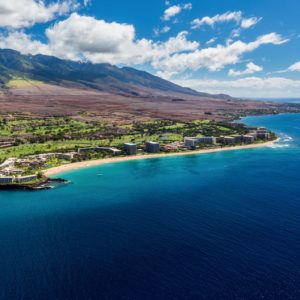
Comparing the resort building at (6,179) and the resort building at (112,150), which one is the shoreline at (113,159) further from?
the resort building at (6,179)

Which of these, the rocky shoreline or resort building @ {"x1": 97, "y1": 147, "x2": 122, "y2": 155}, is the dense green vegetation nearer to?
resort building @ {"x1": 97, "y1": 147, "x2": 122, "y2": 155}

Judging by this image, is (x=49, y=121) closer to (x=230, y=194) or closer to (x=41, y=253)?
(x=230, y=194)

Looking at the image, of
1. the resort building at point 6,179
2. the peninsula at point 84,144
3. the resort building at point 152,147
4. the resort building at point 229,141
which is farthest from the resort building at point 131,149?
the resort building at point 6,179

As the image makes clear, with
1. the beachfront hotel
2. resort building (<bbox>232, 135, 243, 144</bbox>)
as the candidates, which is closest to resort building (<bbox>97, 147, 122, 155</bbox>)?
the beachfront hotel

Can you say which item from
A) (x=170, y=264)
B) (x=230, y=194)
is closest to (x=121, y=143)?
(x=230, y=194)

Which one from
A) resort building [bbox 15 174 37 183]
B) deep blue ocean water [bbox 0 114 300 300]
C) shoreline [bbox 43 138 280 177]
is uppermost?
resort building [bbox 15 174 37 183]

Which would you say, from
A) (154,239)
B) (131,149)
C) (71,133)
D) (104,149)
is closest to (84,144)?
(104,149)

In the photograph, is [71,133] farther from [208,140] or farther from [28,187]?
[28,187]

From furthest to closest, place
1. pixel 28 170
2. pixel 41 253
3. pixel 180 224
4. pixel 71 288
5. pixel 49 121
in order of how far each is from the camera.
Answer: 1. pixel 49 121
2. pixel 28 170
3. pixel 180 224
4. pixel 41 253
5. pixel 71 288

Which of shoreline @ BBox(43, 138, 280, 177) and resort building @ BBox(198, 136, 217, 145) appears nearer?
shoreline @ BBox(43, 138, 280, 177)
